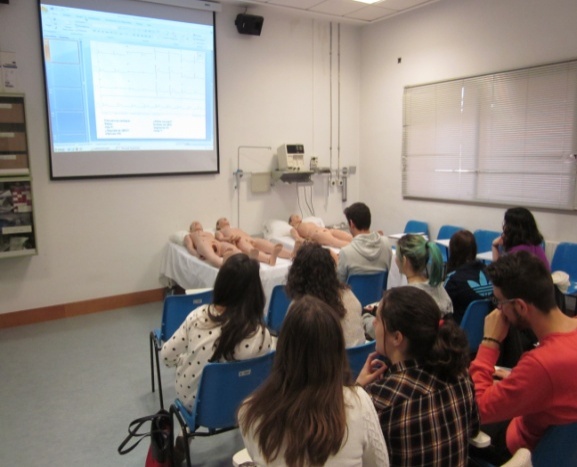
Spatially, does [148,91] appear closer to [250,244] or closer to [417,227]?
[250,244]

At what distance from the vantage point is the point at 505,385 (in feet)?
4.75

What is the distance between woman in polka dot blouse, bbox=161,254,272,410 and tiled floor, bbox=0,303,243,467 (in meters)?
0.75

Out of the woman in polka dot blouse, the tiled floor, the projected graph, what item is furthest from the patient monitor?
the woman in polka dot blouse

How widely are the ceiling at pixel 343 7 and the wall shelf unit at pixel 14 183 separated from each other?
245cm

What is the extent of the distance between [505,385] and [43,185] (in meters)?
4.24

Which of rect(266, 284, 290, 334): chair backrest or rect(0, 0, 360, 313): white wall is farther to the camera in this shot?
rect(0, 0, 360, 313): white wall

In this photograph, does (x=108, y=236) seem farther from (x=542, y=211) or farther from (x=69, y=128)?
→ (x=542, y=211)

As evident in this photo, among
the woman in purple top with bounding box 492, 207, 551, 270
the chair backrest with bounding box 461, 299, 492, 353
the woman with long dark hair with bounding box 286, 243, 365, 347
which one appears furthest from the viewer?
the woman in purple top with bounding box 492, 207, 551, 270

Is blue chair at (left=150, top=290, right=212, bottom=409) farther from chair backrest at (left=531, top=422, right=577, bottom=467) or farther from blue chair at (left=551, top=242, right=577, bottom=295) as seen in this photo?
blue chair at (left=551, top=242, right=577, bottom=295)

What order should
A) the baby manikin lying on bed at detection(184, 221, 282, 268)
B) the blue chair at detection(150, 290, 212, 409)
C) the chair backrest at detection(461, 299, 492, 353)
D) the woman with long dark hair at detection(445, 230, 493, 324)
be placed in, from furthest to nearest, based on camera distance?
the baby manikin lying on bed at detection(184, 221, 282, 268), the blue chair at detection(150, 290, 212, 409), the woman with long dark hair at detection(445, 230, 493, 324), the chair backrest at detection(461, 299, 492, 353)

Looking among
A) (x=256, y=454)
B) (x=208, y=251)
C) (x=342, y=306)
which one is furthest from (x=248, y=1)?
(x=256, y=454)

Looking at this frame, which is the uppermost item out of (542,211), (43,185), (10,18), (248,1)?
(248,1)

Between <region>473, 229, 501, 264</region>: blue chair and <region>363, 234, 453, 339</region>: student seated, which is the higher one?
<region>363, 234, 453, 339</region>: student seated

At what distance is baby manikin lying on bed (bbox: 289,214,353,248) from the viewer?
483 centimetres
